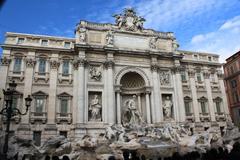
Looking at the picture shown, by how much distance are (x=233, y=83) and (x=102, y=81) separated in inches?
908

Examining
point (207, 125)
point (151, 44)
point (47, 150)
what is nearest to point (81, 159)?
point (47, 150)

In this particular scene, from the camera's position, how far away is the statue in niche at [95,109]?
22.2 m

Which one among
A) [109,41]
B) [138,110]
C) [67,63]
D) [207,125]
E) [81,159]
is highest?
[109,41]

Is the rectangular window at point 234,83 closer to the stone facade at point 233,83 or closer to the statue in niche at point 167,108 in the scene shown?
the stone facade at point 233,83

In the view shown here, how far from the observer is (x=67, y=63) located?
2417 cm

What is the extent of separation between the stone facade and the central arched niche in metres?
16.9

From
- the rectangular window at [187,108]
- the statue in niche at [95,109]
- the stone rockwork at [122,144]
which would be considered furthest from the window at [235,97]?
the statue in niche at [95,109]

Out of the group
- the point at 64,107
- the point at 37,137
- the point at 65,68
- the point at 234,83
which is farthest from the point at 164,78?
the point at 234,83

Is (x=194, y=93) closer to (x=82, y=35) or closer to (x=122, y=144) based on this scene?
(x=122, y=144)

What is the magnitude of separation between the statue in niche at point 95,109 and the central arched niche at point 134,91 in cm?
303

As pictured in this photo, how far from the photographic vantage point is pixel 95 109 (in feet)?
73.6

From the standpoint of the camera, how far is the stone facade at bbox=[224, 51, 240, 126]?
1342 inches

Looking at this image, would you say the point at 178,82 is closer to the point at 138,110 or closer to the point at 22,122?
the point at 138,110

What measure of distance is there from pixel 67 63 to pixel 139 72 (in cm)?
799
